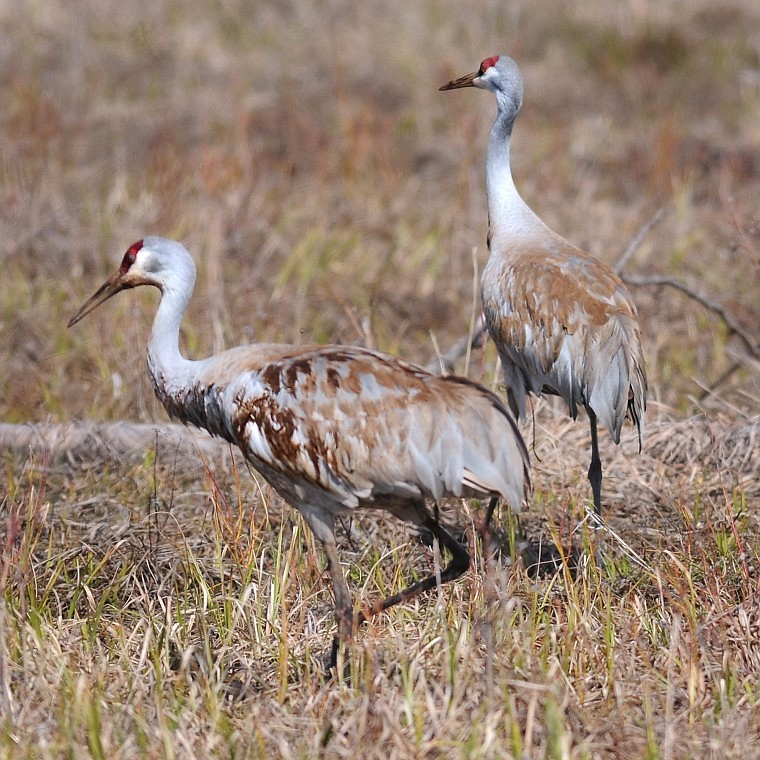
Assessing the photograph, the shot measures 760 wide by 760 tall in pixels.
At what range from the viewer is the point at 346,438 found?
11.4ft

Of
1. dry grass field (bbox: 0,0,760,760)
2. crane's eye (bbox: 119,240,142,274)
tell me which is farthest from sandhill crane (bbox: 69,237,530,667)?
crane's eye (bbox: 119,240,142,274)

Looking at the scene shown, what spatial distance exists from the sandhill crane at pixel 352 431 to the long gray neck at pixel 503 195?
1.34m

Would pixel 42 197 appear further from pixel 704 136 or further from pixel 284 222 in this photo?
pixel 704 136

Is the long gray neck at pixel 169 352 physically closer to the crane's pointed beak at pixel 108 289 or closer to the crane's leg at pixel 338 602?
the crane's pointed beak at pixel 108 289

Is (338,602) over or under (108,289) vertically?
under

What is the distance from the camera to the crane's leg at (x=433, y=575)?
3.75 metres

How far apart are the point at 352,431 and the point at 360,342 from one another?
2213 mm

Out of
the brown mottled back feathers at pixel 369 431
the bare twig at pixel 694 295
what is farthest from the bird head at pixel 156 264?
the bare twig at pixel 694 295

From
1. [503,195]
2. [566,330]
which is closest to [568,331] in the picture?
[566,330]

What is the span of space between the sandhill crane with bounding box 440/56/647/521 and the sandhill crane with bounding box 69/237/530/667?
708 mm

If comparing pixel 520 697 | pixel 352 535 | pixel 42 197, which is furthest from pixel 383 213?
pixel 520 697

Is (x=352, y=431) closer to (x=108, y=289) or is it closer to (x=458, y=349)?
(x=108, y=289)

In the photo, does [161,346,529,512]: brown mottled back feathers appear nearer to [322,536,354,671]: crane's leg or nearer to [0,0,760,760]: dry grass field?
[322,536,354,671]: crane's leg

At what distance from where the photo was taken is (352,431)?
11.4 feet
